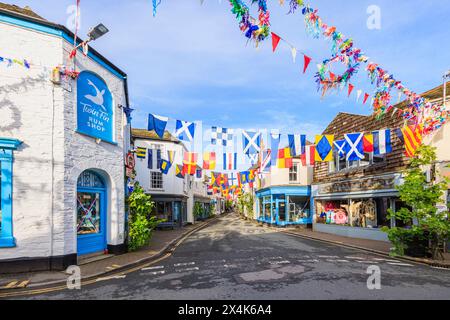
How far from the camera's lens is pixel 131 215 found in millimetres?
12133

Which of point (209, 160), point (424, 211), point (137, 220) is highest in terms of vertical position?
point (209, 160)

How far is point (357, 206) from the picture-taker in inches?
709

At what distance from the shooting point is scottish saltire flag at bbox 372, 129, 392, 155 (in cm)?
1335

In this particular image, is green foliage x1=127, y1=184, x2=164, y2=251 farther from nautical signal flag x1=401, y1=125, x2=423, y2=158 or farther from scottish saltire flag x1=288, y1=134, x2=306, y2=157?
nautical signal flag x1=401, y1=125, x2=423, y2=158

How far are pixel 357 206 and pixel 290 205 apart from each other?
9.40m

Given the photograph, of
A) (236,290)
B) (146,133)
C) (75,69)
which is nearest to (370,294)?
(236,290)

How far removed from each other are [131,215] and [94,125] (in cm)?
400

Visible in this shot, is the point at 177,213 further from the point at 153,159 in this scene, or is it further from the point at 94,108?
the point at 94,108

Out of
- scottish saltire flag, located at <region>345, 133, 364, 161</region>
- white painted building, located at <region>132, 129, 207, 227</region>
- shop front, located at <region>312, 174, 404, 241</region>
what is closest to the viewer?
scottish saltire flag, located at <region>345, 133, 364, 161</region>

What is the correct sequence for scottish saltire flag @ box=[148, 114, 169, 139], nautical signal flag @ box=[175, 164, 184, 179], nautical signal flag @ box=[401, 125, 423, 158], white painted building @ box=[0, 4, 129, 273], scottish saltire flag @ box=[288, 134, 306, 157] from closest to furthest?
1. white painted building @ box=[0, 4, 129, 273]
2. scottish saltire flag @ box=[148, 114, 169, 139]
3. nautical signal flag @ box=[401, 125, 423, 158]
4. scottish saltire flag @ box=[288, 134, 306, 157]
5. nautical signal flag @ box=[175, 164, 184, 179]

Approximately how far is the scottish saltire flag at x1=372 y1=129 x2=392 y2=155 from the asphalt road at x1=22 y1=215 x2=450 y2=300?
518 centimetres

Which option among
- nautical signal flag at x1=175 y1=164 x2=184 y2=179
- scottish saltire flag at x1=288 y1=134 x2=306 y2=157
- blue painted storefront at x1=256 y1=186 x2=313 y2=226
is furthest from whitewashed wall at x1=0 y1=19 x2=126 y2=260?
blue painted storefront at x1=256 y1=186 x2=313 y2=226

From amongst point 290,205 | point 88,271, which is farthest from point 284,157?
point 88,271
